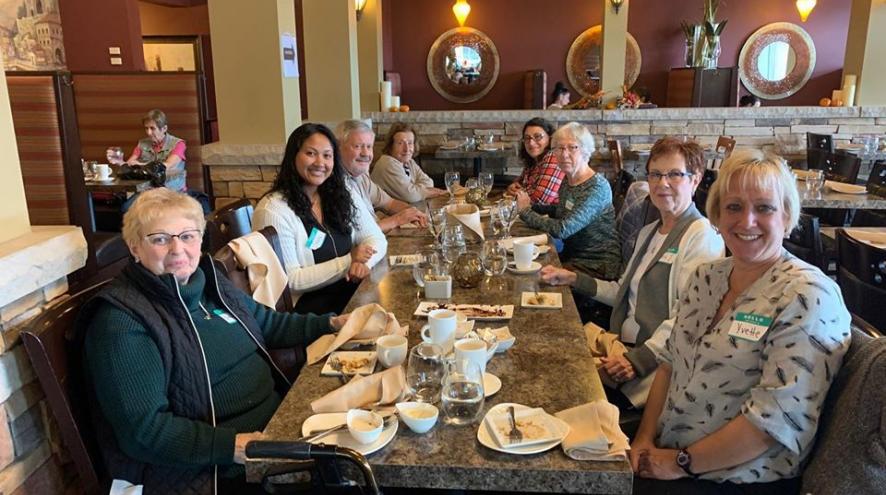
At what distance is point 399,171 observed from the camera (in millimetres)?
4547

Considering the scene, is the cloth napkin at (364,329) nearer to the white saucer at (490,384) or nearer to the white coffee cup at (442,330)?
the white coffee cup at (442,330)

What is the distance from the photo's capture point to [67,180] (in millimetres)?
2605

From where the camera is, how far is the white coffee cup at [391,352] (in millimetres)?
1628

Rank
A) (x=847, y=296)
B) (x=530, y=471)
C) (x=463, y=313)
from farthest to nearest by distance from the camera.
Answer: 1. (x=847, y=296)
2. (x=463, y=313)
3. (x=530, y=471)

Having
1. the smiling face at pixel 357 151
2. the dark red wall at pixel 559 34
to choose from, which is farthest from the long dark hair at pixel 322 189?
the dark red wall at pixel 559 34

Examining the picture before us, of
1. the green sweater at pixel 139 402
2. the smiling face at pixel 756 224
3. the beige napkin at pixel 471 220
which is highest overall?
the smiling face at pixel 756 224

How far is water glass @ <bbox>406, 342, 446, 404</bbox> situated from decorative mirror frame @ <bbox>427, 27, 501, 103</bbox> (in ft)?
33.5

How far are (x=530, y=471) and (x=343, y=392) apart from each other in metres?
0.46

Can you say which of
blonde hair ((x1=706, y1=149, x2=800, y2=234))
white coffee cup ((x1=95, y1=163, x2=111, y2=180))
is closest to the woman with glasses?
blonde hair ((x1=706, y1=149, x2=800, y2=234))

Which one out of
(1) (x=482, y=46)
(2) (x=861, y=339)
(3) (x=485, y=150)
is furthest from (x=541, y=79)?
(2) (x=861, y=339)

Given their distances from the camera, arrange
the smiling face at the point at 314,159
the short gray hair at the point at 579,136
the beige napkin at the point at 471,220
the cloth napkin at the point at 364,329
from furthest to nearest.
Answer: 1. the short gray hair at the point at 579,136
2. the beige napkin at the point at 471,220
3. the smiling face at the point at 314,159
4. the cloth napkin at the point at 364,329

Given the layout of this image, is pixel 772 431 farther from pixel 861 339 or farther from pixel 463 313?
pixel 463 313

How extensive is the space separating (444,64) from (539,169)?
745 cm

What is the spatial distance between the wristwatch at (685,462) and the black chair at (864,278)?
936mm
